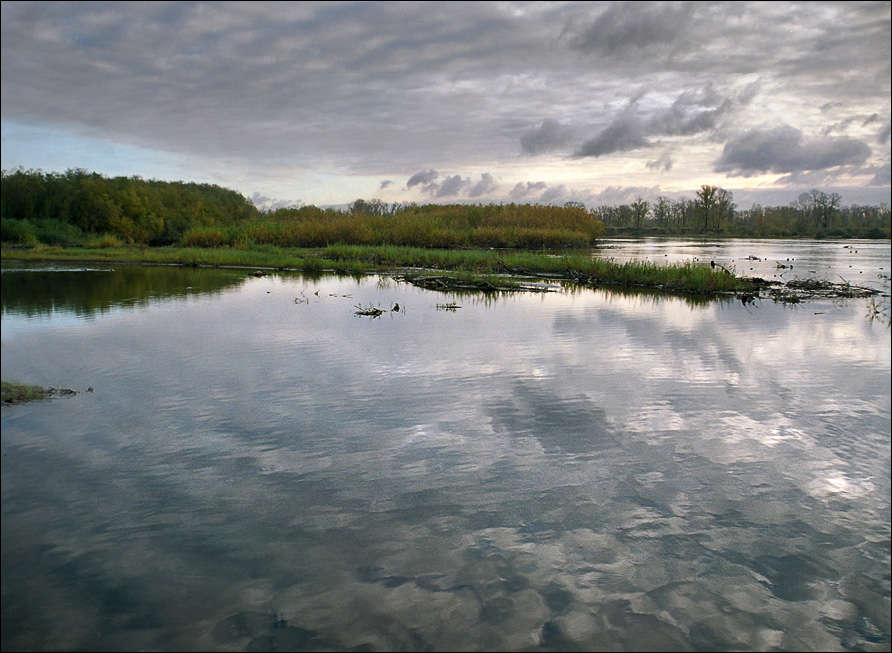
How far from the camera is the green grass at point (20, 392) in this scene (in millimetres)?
5535

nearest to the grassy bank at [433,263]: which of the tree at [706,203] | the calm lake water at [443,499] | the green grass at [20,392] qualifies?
the calm lake water at [443,499]

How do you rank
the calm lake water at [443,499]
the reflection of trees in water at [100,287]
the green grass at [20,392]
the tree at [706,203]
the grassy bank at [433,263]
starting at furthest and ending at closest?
the tree at [706,203] < the grassy bank at [433,263] < the reflection of trees in water at [100,287] < the green grass at [20,392] < the calm lake water at [443,499]

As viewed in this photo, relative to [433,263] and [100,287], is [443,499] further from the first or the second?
[433,263]

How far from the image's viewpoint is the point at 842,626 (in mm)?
2908

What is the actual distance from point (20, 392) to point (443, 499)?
4463 millimetres

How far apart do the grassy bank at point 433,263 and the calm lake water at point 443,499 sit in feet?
29.5

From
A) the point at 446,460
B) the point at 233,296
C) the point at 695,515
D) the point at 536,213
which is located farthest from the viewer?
the point at 536,213

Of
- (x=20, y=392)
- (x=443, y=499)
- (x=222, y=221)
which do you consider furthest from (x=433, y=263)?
(x=222, y=221)

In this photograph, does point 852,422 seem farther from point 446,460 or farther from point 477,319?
point 477,319

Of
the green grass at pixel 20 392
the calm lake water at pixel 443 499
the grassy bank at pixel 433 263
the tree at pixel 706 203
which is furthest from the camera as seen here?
the tree at pixel 706 203

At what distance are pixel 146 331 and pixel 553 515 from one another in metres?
8.40

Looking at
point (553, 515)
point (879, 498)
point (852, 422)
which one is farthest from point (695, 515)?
point (852, 422)

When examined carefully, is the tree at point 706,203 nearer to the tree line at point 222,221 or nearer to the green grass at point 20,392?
the tree line at point 222,221

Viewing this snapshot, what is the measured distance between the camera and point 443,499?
414cm
